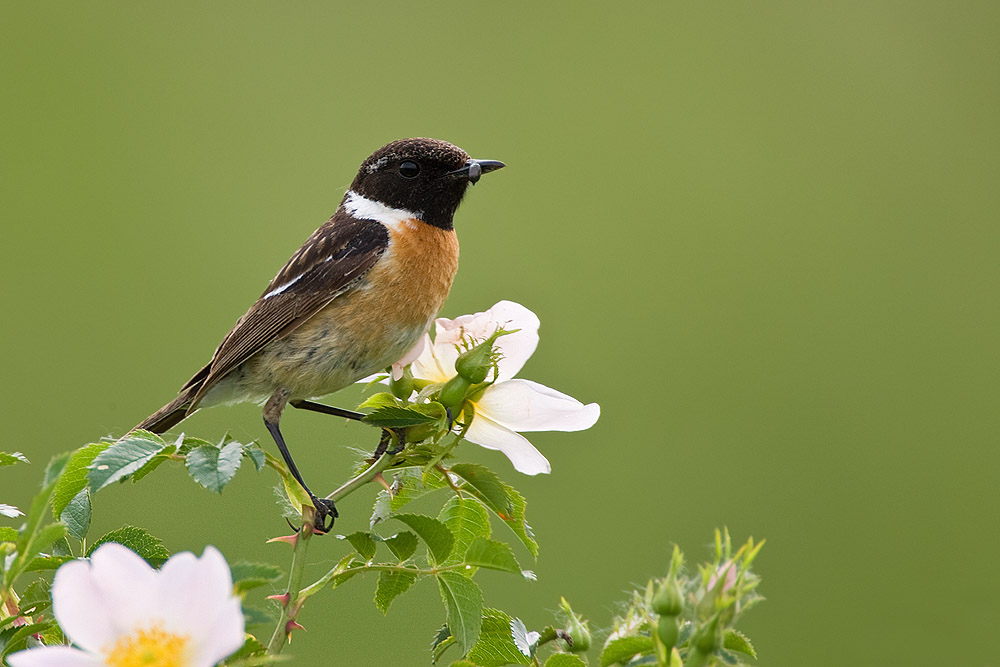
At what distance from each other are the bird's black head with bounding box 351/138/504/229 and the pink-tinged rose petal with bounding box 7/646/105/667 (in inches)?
91.7

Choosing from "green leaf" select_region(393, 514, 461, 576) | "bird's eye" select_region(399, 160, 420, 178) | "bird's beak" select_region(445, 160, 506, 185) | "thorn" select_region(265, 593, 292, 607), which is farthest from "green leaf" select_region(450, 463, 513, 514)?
"bird's eye" select_region(399, 160, 420, 178)

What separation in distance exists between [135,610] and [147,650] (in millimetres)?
42

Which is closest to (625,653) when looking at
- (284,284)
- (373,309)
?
(373,309)

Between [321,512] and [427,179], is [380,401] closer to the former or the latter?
[321,512]

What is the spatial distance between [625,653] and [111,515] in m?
4.06

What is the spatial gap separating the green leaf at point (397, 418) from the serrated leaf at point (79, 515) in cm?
38

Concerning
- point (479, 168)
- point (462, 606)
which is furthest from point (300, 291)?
point (462, 606)

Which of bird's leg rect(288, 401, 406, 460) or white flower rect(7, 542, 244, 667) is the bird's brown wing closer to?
bird's leg rect(288, 401, 406, 460)

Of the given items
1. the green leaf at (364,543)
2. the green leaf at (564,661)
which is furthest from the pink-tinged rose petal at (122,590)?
the green leaf at (564,661)

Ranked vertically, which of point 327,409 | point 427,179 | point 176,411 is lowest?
point 176,411

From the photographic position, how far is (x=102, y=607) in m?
1.00

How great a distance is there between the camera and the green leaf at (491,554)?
4.42 feet

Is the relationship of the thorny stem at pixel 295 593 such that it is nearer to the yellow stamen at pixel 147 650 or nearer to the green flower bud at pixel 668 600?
the yellow stamen at pixel 147 650

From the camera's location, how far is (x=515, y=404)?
5.38 feet
